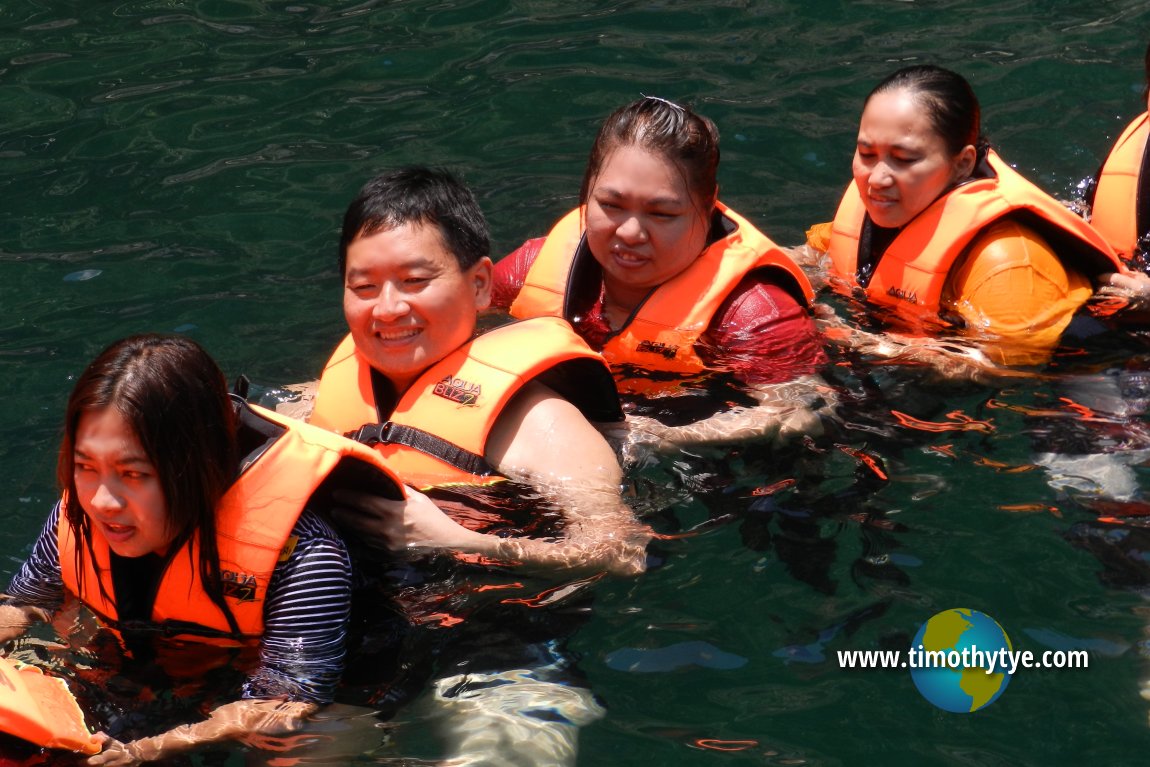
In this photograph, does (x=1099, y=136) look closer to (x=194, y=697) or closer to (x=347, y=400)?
(x=347, y=400)

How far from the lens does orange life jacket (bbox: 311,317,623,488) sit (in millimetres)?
4387

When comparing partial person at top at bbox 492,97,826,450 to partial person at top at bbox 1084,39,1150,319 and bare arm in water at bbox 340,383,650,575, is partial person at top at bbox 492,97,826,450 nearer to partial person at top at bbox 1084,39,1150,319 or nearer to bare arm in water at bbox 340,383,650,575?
bare arm in water at bbox 340,383,650,575

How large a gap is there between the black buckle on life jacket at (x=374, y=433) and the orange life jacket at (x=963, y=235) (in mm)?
2459

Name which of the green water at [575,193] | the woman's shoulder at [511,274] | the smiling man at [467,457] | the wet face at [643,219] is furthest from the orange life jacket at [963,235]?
the smiling man at [467,457]

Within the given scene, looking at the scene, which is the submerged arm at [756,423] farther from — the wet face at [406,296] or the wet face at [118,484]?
the wet face at [118,484]

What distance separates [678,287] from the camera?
545 cm

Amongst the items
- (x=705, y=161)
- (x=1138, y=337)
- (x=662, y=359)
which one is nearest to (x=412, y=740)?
(x=662, y=359)

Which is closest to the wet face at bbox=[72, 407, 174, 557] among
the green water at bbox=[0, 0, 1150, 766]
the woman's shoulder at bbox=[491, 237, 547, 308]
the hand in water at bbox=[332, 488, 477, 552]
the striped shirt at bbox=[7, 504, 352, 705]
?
the striped shirt at bbox=[7, 504, 352, 705]

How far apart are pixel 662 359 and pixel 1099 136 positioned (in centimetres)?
354

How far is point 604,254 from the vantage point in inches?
214

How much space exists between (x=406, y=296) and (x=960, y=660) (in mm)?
2010

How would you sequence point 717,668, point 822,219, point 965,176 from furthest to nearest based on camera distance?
1. point 822,219
2. point 965,176
3. point 717,668

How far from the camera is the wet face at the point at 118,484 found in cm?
339

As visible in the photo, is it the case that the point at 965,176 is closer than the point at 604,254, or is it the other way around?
the point at 604,254
